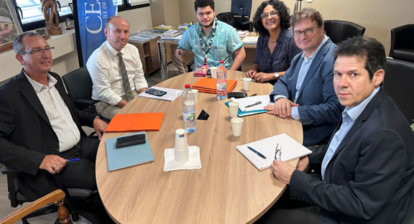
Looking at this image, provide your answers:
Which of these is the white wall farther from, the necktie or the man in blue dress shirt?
the man in blue dress shirt

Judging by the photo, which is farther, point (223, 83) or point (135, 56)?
point (135, 56)

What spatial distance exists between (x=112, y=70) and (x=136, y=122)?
0.94 meters

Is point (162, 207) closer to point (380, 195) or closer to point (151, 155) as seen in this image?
point (151, 155)

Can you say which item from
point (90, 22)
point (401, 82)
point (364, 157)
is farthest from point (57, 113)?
point (401, 82)

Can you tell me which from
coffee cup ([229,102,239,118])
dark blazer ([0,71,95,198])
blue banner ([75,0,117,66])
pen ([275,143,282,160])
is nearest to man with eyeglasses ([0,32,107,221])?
dark blazer ([0,71,95,198])

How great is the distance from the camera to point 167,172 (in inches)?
49.7

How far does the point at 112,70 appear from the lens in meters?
2.46

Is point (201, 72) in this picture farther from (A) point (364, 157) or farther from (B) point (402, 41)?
(B) point (402, 41)

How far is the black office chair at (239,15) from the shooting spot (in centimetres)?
525

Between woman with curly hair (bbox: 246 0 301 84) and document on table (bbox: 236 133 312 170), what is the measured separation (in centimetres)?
99

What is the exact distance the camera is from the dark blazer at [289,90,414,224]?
0.95 m

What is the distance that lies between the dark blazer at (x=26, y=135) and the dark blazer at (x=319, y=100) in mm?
1529

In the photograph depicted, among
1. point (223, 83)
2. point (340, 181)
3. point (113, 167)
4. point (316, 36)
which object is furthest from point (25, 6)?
point (340, 181)

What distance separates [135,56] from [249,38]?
186 cm
